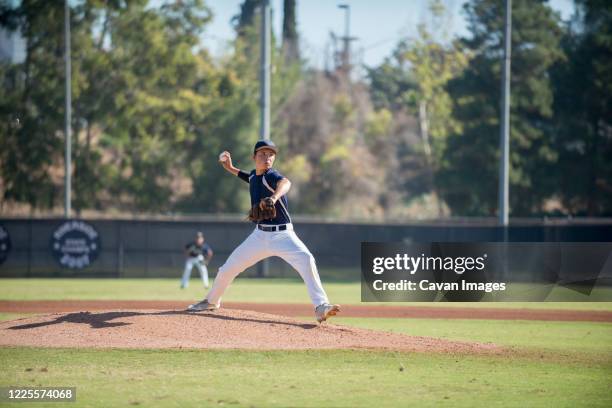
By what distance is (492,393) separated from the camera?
905cm

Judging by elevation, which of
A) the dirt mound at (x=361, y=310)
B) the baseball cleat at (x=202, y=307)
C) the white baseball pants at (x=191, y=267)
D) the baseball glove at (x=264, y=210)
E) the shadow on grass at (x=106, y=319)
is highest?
the baseball glove at (x=264, y=210)

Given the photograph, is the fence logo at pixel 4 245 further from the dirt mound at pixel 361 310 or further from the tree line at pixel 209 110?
the tree line at pixel 209 110

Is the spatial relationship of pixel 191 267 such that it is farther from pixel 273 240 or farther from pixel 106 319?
pixel 273 240

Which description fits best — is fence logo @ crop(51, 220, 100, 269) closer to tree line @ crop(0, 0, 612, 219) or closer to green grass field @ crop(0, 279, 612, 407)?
tree line @ crop(0, 0, 612, 219)

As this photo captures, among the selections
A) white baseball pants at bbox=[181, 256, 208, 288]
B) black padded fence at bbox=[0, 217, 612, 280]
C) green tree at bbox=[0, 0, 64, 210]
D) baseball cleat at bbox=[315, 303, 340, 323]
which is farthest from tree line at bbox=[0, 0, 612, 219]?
baseball cleat at bbox=[315, 303, 340, 323]

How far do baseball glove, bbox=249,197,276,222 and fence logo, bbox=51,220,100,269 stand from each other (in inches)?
865

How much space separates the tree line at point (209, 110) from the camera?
46156mm

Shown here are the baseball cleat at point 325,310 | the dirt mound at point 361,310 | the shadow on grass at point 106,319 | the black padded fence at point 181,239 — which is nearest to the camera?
the baseball cleat at point 325,310

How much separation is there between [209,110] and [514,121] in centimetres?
1719

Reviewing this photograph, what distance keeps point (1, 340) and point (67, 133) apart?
24.8 m

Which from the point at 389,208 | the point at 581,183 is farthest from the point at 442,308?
the point at 389,208

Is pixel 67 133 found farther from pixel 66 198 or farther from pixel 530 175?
pixel 530 175

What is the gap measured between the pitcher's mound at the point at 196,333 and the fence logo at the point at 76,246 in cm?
2025

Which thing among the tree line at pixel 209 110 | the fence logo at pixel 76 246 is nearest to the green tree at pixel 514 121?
the tree line at pixel 209 110
